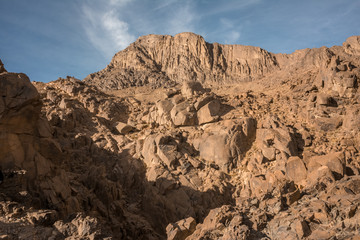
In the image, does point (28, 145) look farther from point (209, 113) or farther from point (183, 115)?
point (209, 113)

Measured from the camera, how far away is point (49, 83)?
4122 cm

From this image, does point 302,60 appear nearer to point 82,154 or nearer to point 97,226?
point 82,154

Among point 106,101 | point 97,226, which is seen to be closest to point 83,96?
point 106,101

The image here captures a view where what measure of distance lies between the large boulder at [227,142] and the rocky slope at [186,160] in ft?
0.30

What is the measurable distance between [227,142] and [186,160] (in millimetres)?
3882

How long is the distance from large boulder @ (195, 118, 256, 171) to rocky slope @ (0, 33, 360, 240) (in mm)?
91

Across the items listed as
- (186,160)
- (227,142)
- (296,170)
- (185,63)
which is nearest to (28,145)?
(186,160)

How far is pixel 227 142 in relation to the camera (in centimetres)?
2744

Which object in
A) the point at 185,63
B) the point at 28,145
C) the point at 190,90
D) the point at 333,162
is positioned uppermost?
the point at 185,63

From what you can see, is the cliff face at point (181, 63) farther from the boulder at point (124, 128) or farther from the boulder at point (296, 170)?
the boulder at point (296, 170)

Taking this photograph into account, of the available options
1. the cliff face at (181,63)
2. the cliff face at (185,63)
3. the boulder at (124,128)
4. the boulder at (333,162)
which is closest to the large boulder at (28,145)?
the boulder at (124,128)

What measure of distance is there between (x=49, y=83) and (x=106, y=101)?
30.6 feet

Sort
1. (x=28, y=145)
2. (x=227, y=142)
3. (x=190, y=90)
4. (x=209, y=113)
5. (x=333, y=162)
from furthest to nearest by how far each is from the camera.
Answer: (x=190, y=90) → (x=209, y=113) → (x=227, y=142) → (x=333, y=162) → (x=28, y=145)

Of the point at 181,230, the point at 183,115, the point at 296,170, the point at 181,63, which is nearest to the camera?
the point at 181,230
